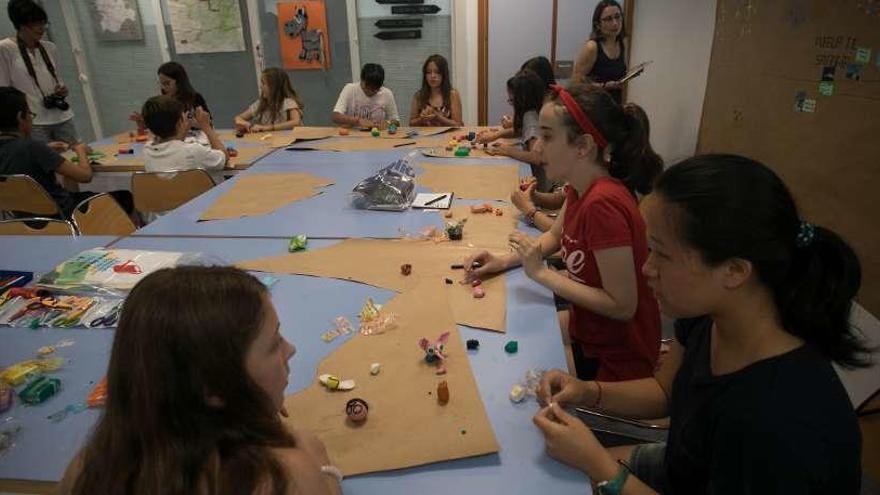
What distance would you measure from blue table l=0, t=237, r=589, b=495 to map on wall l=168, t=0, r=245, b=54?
4.73 meters

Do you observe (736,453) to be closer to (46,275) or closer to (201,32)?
(46,275)

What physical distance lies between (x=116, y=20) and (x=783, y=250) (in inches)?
280

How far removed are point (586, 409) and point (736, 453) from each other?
1.57ft

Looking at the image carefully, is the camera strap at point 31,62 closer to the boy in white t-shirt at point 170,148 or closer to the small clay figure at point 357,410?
the boy in white t-shirt at point 170,148

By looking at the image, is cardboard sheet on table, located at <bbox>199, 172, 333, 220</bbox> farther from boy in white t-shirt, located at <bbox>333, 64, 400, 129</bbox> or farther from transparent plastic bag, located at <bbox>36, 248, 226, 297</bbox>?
boy in white t-shirt, located at <bbox>333, 64, 400, 129</bbox>

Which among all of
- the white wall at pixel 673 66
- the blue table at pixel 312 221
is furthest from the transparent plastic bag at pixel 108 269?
the white wall at pixel 673 66

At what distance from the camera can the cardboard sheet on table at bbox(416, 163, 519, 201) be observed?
2572mm

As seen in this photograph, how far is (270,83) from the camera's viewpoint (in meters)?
4.39

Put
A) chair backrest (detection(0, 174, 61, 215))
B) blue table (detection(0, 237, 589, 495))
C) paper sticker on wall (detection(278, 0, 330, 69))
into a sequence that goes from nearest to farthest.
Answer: blue table (detection(0, 237, 589, 495)) → chair backrest (detection(0, 174, 61, 215)) → paper sticker on wall (detection(278, 0, 330, 69))

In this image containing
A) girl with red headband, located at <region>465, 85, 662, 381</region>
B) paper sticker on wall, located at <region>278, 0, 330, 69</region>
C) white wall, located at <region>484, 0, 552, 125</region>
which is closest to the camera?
girl with red headband, located at <region>465, 85, 662, 381</region>

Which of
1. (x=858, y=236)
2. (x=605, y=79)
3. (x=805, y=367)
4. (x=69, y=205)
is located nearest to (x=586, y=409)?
(x=805, y=367)

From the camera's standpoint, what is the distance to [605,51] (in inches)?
180

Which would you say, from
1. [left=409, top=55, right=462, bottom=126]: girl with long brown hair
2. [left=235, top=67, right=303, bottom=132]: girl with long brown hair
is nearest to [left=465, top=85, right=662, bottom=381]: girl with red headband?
[left=409, top=55, right=462, bottom=126]: girl with long brown hair

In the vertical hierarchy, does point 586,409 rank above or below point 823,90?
below
